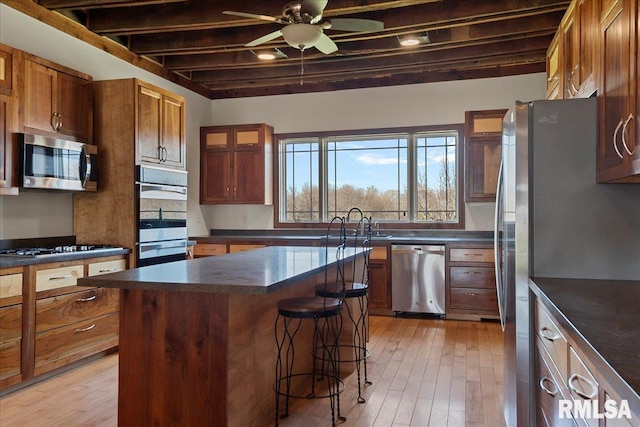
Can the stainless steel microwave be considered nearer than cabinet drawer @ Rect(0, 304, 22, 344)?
No

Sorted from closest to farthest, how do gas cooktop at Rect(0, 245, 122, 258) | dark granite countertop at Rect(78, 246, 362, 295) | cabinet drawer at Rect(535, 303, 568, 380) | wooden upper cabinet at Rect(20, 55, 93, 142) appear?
cabinet drawer at Rect(535, 303, 568, 380) < dark granite countertop at Rect(78, 246, 362, 295) < gas cooktop at Rect(0, 245, 122, 258) < wooden upper cabinet at Rect(20, 55, 93, 142)

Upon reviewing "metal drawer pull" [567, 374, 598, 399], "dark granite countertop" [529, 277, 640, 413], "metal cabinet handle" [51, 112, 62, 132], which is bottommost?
"metal drawer pull" [567, 374, 598, 399]

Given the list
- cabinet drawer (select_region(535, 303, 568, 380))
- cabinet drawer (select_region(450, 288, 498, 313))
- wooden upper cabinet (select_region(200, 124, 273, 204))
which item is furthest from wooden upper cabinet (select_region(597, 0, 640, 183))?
wooden upper cabinet (select_region(200, 124, 273, 204))

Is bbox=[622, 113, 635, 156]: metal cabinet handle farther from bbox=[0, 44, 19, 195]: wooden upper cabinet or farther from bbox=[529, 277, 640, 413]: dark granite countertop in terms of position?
bbox=[0, 44, 19, 195]: wooden upper cabinet

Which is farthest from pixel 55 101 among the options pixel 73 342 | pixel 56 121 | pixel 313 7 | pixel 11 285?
pixel 313 7

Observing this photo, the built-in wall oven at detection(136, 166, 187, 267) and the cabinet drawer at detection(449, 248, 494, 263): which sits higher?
the built-in wall oven at detection(136, 166, 187, 267)

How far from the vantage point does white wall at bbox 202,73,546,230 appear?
540 centimetres

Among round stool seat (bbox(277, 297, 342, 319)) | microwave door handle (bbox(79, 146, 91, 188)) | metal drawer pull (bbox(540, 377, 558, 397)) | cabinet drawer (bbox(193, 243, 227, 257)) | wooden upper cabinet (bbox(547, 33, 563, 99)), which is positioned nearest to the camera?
metal drawer pull (bbox(540, 377, 558, 397))

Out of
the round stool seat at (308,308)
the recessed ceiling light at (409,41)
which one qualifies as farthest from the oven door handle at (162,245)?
the recessed ceiling light at (409,41)

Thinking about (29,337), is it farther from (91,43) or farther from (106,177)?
(91,43)

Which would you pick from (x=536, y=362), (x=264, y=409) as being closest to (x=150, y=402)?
(x=264, y=409)

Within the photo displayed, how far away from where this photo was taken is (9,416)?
2.62 m

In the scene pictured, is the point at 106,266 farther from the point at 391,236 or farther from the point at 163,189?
the point at 391,236

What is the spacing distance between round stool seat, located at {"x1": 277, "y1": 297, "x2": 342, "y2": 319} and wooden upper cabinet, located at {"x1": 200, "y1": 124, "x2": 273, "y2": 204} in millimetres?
3422
